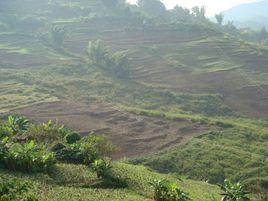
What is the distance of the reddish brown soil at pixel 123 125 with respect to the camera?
5334 cm

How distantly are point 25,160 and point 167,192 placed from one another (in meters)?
8.62

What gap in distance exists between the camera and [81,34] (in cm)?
12031

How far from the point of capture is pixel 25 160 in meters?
24.6

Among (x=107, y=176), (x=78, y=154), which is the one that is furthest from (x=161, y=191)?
(x=78, y=154)

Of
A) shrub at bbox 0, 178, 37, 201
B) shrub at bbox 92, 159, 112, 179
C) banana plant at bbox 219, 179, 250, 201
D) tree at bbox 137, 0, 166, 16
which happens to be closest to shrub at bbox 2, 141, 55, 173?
shrub at bbox 92, 159, 112, 179

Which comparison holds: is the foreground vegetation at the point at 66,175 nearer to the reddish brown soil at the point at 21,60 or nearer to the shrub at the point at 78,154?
the shrub at the point at 78,154

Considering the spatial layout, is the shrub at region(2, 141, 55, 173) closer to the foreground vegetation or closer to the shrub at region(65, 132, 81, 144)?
the foreground vegetation

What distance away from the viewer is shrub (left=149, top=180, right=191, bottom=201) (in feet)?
72.1

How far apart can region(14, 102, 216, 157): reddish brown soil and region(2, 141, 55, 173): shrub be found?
2475cm

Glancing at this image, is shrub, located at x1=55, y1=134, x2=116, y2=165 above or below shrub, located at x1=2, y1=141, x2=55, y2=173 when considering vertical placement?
below

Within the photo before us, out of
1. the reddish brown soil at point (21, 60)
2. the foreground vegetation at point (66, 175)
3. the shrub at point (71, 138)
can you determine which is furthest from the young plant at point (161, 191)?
the reddish brown soil at point (21, 60)

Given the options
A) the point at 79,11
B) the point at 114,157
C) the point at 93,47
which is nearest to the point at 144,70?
the point at 93,47

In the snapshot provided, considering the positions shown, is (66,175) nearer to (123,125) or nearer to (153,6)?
(123,125)

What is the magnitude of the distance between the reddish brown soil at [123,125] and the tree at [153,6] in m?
125
